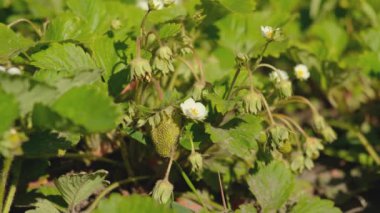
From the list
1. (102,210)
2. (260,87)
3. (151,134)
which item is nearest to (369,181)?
(260,87)

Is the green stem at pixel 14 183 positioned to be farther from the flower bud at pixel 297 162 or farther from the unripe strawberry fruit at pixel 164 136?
the flower bud at pixel 297 162

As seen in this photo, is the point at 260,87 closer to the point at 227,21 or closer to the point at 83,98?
the point at 227,21

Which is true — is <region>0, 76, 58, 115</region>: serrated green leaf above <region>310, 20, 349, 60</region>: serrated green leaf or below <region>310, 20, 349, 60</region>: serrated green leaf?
above

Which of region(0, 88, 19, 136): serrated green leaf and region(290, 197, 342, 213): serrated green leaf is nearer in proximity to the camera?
region(0, 88, 19, 136): serrated green leaf

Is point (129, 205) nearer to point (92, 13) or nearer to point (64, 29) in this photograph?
point (64, 29)

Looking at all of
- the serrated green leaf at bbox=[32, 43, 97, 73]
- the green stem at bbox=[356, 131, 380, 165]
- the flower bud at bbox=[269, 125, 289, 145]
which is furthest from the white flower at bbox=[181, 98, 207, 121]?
the green stem at bbox=[356, 131, 380, 165]

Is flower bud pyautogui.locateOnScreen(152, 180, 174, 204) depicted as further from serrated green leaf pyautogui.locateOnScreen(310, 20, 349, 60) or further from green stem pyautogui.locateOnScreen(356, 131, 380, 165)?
serrated green leaf pyautogui.locateOnScreen(310, 20, 349, 60)
